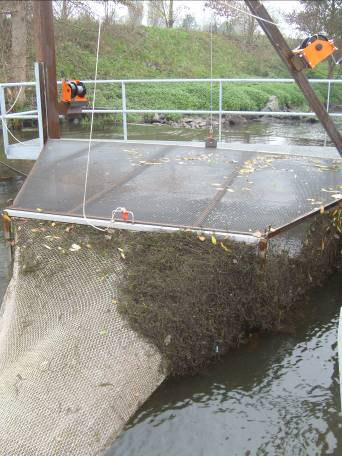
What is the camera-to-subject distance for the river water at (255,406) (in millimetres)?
3791

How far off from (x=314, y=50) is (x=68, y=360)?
3.51 metres

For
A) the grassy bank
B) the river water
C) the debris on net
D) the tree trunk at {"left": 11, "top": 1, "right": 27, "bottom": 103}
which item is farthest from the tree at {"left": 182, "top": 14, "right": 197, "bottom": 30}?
the river water

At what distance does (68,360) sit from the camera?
3.97 metres

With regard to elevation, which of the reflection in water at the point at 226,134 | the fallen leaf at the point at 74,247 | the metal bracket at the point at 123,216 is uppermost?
the metal bracket at the point at 123,216

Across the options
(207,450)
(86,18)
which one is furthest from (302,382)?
(86,18)

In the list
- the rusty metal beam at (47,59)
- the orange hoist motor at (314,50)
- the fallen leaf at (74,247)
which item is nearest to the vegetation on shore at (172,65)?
the rusty metal beam at (47,59)

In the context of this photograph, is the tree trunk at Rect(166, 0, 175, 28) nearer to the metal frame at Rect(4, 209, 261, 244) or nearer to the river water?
the metal frame at Rect(4, 209, 261, 244)

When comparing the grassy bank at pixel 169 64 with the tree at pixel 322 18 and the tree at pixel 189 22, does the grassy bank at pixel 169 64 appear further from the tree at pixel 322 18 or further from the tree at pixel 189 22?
the tree at pixel 322 18

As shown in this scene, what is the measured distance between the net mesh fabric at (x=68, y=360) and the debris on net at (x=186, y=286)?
0.10 m

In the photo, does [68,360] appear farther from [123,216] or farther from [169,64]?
[169,64]

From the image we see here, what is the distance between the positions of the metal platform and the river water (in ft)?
4.14

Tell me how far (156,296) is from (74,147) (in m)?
3.40

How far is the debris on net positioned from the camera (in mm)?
4340

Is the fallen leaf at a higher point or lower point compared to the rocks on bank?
lower
